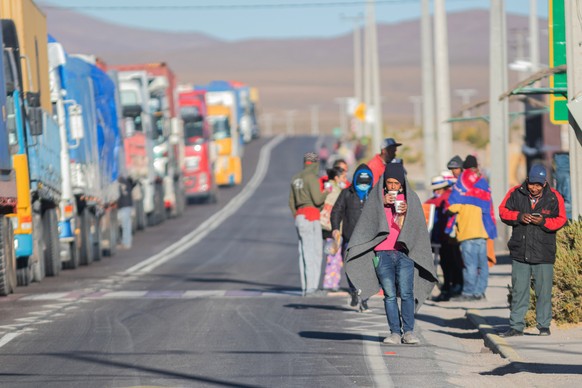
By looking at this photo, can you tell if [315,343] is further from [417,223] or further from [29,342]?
[29,342]

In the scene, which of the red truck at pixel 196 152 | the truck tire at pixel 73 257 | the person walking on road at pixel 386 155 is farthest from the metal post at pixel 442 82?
the red truck at pixel 196 152

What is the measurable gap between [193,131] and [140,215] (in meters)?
12.2

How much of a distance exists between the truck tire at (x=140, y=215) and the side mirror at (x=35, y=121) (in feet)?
60.6

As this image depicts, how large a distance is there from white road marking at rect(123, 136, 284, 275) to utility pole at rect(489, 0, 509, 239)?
6410 millimetres

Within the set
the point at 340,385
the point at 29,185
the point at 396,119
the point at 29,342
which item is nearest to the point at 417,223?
the point at 340,385

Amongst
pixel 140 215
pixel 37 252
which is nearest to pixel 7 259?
pixel 37 252

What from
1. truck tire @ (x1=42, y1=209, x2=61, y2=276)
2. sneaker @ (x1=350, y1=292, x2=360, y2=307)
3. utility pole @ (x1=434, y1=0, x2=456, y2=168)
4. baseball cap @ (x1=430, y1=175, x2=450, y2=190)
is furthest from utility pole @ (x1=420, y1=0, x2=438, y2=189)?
sneaker @ (x1=350, y1=292, x2=360, y2=307)

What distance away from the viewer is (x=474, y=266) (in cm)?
1884

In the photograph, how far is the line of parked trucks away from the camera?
68.0ft

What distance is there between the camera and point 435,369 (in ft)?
41.3

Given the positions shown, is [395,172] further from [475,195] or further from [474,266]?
[474,266]

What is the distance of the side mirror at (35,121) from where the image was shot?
2117cm

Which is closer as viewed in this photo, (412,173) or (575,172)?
(575,172)

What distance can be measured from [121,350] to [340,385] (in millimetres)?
3160
